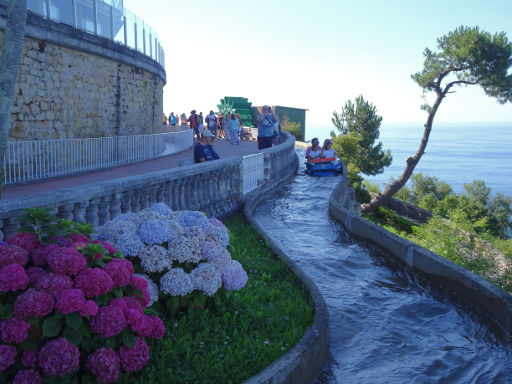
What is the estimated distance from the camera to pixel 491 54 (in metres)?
27.2

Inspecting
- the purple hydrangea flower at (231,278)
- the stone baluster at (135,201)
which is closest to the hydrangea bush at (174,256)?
the purple hydrangea flower at (231,278)

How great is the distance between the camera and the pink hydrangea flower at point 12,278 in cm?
296

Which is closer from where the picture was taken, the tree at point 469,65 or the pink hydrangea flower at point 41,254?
the pink hydrangea flower at point 41,254

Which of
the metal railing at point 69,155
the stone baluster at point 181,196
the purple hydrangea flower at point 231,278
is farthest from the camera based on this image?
the metal railing at point 69,155

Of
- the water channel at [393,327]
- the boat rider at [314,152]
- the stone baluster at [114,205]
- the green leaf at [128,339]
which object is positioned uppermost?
the boat rider at [314,152]

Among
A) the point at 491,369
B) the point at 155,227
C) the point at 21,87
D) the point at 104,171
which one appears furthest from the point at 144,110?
the point at 491,369

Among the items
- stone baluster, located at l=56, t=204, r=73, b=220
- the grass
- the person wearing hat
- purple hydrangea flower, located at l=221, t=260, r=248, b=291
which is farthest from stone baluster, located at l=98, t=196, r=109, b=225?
the person wearing hat

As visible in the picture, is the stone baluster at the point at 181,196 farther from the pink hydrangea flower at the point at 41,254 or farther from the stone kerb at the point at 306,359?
the pink hydrangea flower at the point at 41,254

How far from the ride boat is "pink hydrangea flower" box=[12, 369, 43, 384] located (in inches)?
549

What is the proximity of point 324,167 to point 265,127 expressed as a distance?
96.5 inches

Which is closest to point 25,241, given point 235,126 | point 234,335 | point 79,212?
point 79,212

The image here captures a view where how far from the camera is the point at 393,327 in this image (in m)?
5.05

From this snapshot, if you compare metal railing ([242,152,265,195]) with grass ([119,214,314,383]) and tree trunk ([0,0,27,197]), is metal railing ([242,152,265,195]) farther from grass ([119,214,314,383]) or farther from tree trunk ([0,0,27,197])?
tree trunk ([0,0,27,197])

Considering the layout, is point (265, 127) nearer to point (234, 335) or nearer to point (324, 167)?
point (324, 167)
